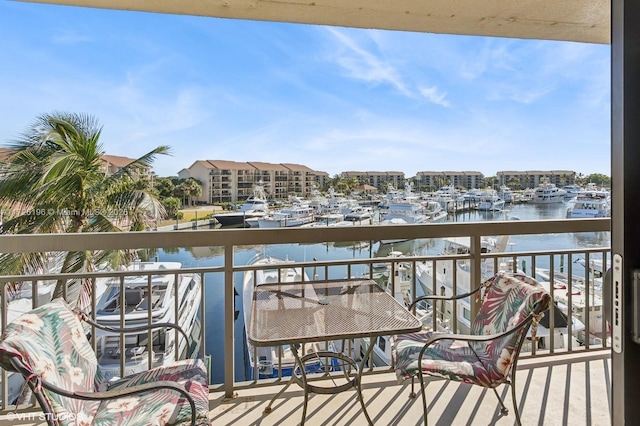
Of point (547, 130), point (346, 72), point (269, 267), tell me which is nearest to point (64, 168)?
point (346, 72)

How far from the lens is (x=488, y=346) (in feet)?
6.97

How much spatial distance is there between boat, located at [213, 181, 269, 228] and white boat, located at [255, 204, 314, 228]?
115 millimetres

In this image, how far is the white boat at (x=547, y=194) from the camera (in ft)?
10.4

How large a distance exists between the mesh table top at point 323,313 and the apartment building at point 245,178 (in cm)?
167

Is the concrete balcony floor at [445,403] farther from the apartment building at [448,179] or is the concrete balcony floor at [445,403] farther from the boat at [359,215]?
the apartment building at [448,179]

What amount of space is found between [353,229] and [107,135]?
17.9 feet

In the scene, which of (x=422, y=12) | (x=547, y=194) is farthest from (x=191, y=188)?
(x=547, y=194)

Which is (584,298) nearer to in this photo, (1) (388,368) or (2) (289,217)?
(1) (388,368)

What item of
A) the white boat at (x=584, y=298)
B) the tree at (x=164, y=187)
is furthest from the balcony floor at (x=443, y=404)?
the tree at (x=164, y=187)

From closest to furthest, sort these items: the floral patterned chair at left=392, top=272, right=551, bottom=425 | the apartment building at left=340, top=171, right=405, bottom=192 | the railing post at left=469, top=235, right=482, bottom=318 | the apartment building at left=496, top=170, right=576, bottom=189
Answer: the floral patterned chair at left=392, top=272, right=551, bottom=425, the railing post at left=469, top=235, right=482, bottom=318, the apartment building at left=496, top=170, right=576, bottom=189, the apartment building at left=340, top=171, right=405, bottom=192

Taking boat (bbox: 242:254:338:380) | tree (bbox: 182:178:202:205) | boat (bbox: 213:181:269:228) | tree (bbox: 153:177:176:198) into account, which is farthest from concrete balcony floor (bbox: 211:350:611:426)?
tree (bbox: 153:177:176:198)

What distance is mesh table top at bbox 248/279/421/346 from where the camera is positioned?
64.5 inches

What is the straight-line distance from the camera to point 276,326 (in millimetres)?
1709

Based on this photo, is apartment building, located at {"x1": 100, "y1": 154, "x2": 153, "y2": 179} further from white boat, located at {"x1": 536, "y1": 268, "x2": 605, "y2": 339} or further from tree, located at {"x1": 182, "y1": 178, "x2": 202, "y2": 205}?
white boat, located at {"x1": 536, "y1": 268, "x2": 605, "y2": 339}
